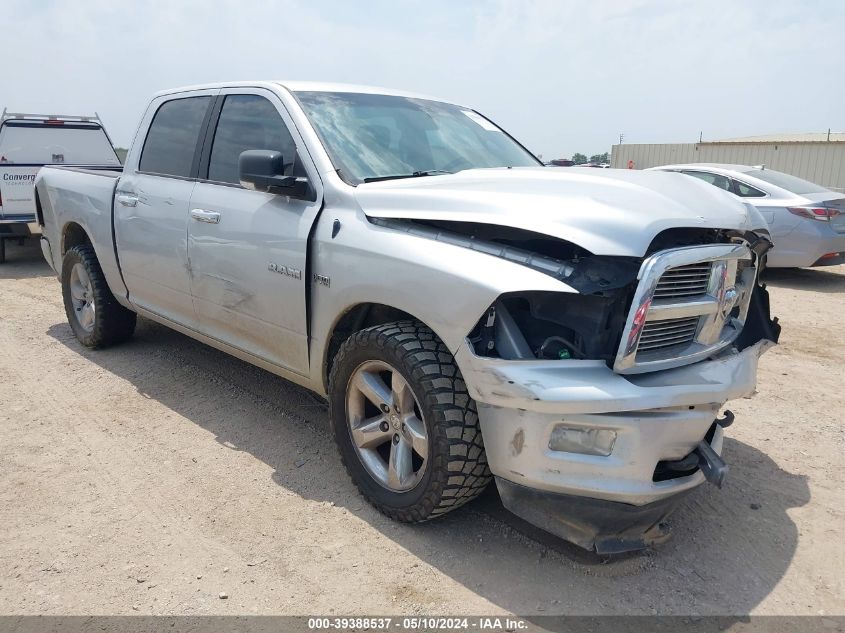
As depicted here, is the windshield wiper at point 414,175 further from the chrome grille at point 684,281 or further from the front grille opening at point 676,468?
the front grille opening at point 676,468

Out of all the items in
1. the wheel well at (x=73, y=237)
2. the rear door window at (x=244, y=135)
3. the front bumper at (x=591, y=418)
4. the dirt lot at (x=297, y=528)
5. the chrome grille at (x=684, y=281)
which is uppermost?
the rear door window at (x=244, y=135)

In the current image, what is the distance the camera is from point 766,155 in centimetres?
2425

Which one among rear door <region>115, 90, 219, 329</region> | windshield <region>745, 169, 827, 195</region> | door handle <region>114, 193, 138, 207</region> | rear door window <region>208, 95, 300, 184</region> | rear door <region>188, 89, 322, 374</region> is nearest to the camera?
rear door <region>188, 89, 322, 374</region>

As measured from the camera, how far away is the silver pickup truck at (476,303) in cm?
268

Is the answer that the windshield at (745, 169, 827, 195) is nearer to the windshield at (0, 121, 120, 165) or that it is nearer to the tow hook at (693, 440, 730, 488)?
the tow hook at (693, 440, 730, 488)

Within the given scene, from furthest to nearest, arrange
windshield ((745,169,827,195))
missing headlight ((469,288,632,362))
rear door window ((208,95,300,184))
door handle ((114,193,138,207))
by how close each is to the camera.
A: windshield ((745,169,827,195))
door handle ((114,193,138,207))
rear door window ((208,95,300,184))
missing headlight ((469,288,632,362))

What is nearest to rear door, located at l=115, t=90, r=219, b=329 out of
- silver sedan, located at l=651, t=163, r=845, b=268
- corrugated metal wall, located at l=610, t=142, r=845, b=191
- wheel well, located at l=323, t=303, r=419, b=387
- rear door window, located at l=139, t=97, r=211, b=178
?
rear door window, located at l=139, t=97, r=211, b=178

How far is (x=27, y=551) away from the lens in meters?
3.09

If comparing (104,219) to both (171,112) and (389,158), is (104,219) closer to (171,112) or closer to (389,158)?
(171,112)

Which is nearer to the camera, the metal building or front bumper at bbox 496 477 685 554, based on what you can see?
front bumper at bbox 496 477 685 554

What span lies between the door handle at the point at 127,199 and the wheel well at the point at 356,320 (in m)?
2.23

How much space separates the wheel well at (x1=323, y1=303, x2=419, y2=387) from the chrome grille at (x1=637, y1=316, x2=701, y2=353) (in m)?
1.04

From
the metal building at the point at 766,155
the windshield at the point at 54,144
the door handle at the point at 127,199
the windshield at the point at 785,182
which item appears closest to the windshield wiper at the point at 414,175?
the door handle at the point at 127,199

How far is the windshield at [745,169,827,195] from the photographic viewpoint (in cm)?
959
